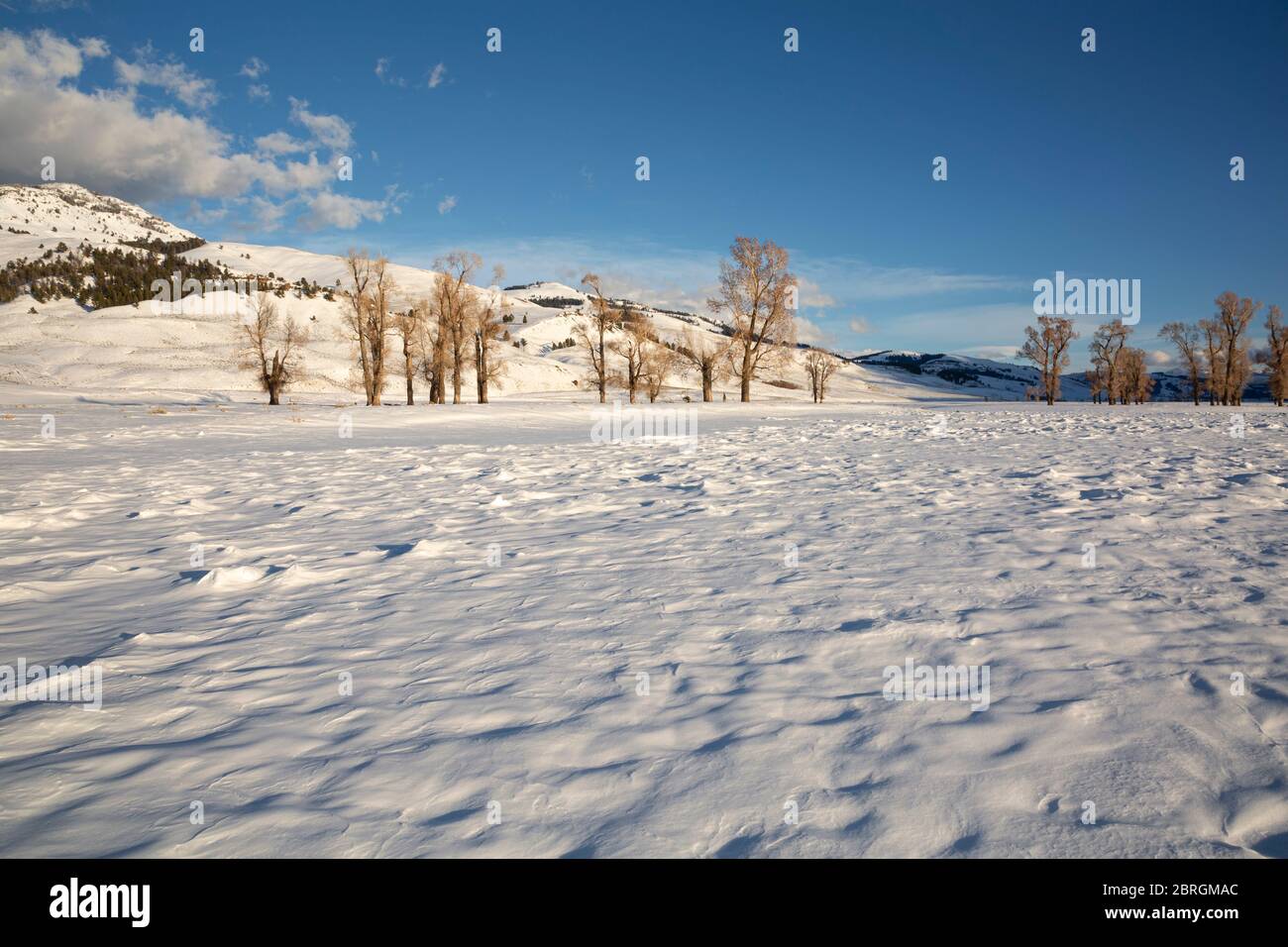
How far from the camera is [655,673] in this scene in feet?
12.5

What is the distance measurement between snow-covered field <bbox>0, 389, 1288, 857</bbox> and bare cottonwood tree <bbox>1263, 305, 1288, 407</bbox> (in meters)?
65.0

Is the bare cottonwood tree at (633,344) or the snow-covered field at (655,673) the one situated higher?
the bare cottonwood tree at (633,344)

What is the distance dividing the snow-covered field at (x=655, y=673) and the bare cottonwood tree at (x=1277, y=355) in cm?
6499

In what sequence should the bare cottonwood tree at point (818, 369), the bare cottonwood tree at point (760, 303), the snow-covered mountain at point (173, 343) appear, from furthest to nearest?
the bare cottonwood tree at point (818, 369)
the snow-covered mountain at point (173, 343)
the bare cottonwood tree at point (760, 303)

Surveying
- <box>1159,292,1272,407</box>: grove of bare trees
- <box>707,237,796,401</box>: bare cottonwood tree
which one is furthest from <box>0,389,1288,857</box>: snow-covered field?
<box>1159,292,1272,407</box>: grove of bare trees

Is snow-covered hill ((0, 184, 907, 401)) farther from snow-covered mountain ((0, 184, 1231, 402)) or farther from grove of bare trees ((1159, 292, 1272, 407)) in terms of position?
grove of bare trees ((1159, 292, 1272, 407))

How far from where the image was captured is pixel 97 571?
610 cm

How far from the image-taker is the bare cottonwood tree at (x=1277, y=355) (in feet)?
173

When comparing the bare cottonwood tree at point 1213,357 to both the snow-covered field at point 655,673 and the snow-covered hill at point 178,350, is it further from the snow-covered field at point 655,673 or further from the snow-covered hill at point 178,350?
the snow-covered field at point 655,673

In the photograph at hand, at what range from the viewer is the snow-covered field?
8.14 ft

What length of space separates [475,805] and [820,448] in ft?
47.5

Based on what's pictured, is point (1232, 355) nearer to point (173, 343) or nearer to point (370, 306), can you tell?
point (370, 306)

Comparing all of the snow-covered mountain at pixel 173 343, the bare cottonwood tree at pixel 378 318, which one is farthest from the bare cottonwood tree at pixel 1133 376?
the bare cottonwood tree at pixel 378 318
